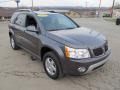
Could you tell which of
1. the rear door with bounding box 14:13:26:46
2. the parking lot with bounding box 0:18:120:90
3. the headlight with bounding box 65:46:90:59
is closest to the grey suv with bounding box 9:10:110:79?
the headlight with bounding box 65:46:90:59

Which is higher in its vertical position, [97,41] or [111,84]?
[97,41]

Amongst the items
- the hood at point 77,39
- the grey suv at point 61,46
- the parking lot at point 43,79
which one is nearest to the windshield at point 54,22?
the grey suv at point 61,46

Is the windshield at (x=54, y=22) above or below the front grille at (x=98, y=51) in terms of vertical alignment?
above

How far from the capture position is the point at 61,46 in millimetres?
4125

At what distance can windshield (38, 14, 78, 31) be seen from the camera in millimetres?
5078

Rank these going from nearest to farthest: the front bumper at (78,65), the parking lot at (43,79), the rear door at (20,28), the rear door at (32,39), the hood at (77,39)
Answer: the front bumper at (78,65)
the hood at (77,39)
the parking lot at (43,79)
the rear door at (32,39)
the rear door at (20,28)

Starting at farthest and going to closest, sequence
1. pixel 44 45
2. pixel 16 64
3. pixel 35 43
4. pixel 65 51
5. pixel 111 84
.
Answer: pixel 16 64, pixel 35 43, pixel 44 45, pixel 111 84, pixel 65 51

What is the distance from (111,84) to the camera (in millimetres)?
4297

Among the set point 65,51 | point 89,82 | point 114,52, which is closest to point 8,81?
point 65,51

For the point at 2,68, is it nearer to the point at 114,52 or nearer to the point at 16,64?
the point at 16,64

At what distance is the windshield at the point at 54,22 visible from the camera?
200 inches

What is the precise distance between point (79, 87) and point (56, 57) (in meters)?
0.92

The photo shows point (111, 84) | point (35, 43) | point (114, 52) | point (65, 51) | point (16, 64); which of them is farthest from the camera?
point (114, 52)

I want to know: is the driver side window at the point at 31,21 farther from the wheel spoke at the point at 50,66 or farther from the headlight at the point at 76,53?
the headlight at the point at 76,53
